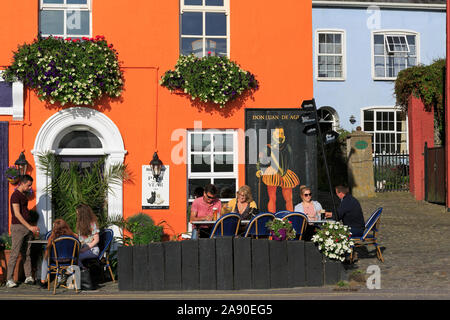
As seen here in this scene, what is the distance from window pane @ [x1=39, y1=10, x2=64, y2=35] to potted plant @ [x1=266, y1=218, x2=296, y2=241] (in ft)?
18.9

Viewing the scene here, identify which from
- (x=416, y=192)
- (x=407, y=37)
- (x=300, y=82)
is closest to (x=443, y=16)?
(x=407, y=37)

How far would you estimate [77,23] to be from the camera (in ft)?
38.0

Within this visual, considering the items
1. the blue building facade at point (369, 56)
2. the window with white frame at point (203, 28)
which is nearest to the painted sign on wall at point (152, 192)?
the window with white frame at point (203, 28)

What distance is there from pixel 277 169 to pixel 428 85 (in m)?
8.19

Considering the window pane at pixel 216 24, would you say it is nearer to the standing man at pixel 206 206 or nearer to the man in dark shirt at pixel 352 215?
the standing man at pixel 206 206

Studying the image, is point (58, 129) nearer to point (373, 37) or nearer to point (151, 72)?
point (151, 72)

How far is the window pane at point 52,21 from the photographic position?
11.5 m

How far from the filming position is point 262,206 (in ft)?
38.2

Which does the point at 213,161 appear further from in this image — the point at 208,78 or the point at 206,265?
the point at 206,265

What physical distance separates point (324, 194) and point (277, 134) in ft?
28.4

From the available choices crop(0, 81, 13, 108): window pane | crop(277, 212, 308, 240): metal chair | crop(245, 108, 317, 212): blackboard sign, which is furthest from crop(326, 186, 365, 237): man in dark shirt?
crop(0, 81, 13, 108): window pane

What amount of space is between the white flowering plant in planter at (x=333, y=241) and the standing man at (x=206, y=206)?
214 cm

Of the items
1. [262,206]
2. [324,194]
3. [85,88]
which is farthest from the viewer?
[324,194]

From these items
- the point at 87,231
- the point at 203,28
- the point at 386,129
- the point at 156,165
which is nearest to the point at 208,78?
the point at 203,28
